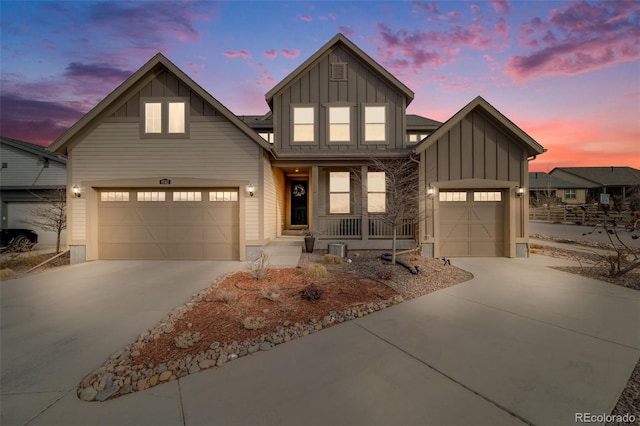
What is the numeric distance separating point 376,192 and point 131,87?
32.7 feet

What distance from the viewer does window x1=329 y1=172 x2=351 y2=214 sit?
11469 millimetres

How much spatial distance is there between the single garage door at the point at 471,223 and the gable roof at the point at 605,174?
44.9 metres

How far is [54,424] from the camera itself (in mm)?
2254

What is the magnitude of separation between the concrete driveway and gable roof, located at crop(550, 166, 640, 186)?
4924 cm

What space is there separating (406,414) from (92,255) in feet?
37.2

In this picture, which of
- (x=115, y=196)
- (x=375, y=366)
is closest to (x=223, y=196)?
(x=115, y=196)

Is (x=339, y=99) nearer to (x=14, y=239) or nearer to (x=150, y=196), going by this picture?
(x=150, y=196)

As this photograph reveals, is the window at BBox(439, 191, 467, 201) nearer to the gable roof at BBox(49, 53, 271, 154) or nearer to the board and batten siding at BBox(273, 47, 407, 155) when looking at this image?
the board and batten siding at BBox(273, 47, 407, 155)

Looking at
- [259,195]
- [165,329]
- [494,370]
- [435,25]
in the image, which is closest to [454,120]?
[435,25]

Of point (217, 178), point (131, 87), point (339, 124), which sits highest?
point (131, 87)

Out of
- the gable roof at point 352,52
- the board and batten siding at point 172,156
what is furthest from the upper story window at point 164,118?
the gable roof at point 352,52

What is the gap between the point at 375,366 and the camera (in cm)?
303

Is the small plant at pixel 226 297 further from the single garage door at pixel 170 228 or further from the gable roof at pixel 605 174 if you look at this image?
the gable roof at pixel 605 174

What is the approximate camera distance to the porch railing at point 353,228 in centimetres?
1046
